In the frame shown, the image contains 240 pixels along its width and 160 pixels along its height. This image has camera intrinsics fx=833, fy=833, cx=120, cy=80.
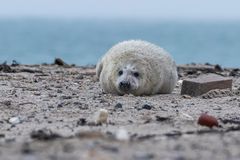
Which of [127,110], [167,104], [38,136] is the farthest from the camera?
Answer: [167,104]

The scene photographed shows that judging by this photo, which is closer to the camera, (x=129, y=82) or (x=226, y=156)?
(x=226, y=156)

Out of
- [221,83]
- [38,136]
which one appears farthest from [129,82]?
[38,136]

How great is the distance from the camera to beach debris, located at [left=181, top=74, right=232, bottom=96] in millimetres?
9945

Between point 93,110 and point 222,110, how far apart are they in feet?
4.30

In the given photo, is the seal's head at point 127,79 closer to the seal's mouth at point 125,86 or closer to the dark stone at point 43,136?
the seal's mouth at point 125,86

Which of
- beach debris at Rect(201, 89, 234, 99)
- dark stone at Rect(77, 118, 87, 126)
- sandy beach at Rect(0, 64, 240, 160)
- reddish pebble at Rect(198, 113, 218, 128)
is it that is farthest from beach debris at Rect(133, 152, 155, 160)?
beach debris at Rect(201, 89, 234, 99)

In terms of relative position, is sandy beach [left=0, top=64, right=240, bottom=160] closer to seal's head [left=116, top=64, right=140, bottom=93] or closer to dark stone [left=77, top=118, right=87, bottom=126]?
dark stone [left=77, top=118, right=87, bottom=126]

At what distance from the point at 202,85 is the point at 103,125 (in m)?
3.02

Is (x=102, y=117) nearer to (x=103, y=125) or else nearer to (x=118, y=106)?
(x=103, y=125)

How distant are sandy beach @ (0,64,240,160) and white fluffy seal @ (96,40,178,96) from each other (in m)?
0.20

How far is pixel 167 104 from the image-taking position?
8.98 meters

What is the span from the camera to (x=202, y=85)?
9.97m

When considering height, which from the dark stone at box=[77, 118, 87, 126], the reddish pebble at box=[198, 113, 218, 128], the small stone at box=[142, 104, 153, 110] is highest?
the reddish pebble at box=[198, 113, 218, 128]

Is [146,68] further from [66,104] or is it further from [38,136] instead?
[38,136]
